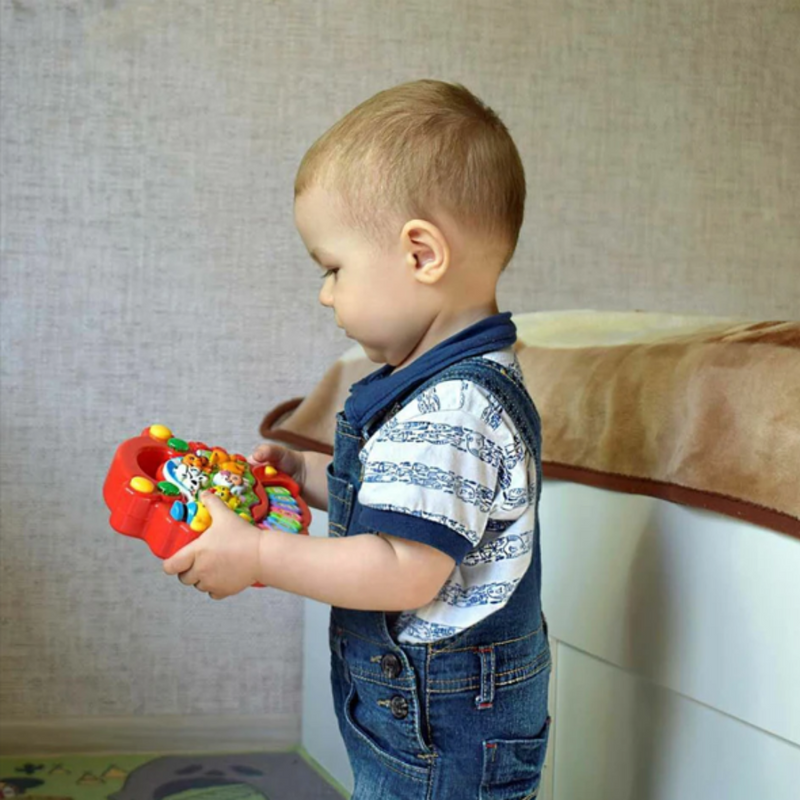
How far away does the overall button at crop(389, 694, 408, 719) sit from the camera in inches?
29.3

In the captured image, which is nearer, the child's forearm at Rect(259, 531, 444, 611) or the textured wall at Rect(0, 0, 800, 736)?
the child's forearm at Rect(259, 531, 444, 611)

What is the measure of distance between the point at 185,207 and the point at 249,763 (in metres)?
0.81

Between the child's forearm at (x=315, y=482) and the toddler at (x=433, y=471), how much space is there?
14cm

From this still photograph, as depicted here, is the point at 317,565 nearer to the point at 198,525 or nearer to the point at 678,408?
the point at 198,525

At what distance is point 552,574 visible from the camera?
0.97m

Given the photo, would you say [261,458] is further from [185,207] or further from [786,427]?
[185,207]

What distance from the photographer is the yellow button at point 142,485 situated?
732 millimetres

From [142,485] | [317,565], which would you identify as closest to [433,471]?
[317,565]

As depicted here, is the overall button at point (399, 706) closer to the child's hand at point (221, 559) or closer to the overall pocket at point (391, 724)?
the overall pocket at point (391, 724)

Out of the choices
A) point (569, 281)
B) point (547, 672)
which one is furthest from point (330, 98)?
point (547, 672)

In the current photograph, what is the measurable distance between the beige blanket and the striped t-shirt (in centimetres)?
14

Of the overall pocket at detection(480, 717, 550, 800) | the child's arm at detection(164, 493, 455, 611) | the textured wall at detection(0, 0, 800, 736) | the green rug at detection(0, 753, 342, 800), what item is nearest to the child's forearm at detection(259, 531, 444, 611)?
the child's arm at detection(164, 493, 455, 611)

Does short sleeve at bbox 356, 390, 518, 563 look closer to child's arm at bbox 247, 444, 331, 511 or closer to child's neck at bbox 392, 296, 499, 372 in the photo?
child's neck at bbox 392, 296, 499, 372

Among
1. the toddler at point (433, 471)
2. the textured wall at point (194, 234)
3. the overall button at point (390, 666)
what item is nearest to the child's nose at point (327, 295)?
the toddler at point (433, 471)
